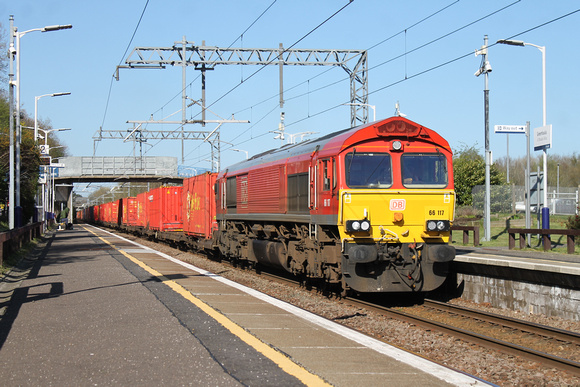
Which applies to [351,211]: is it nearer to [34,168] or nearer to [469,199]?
[469,199]

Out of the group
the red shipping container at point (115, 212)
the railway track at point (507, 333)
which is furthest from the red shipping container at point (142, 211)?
the railway track at point (507, 333)

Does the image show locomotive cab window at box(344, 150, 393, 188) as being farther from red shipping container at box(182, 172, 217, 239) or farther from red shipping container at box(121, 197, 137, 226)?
red shipping container at box(121, 197, 137, 226)

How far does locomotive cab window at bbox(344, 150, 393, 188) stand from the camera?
1174 cm

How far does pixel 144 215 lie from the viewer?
128ft

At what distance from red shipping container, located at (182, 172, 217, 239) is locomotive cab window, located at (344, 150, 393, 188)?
448 inches

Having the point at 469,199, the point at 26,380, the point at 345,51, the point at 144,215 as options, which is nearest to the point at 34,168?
the point at 144,215

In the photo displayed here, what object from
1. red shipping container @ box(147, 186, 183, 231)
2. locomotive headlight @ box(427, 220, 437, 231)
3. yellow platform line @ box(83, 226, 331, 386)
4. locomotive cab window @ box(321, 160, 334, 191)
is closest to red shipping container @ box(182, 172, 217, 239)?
red shipping container @ box(147, 186, 183, 231)

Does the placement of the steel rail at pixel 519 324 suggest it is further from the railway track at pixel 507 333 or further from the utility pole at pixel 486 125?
the utility pole at pixel 486 125

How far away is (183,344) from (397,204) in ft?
19.3

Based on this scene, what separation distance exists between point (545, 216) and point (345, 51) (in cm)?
980

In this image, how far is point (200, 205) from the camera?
24500 millimetres

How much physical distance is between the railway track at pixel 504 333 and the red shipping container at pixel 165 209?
18.1 m

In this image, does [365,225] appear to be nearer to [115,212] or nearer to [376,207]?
[376,207]

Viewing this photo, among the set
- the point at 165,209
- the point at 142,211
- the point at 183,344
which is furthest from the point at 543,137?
the point at 142,211
